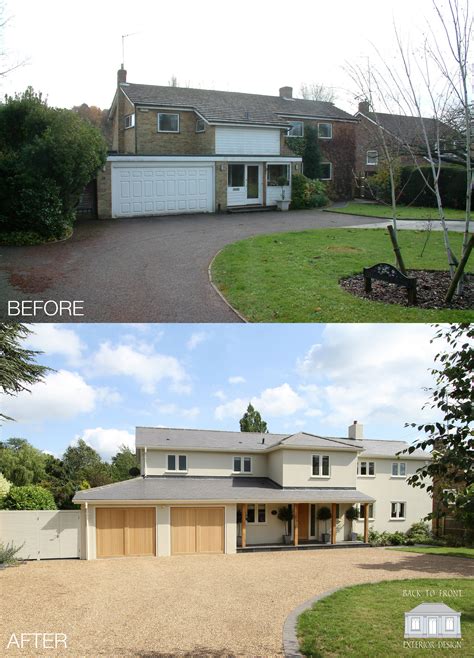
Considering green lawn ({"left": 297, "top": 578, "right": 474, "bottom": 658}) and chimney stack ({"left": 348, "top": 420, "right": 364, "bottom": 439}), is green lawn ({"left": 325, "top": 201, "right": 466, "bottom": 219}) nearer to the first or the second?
chimney stack ({"left": 348, "top": 420, "right": 364, "bottom": 439})

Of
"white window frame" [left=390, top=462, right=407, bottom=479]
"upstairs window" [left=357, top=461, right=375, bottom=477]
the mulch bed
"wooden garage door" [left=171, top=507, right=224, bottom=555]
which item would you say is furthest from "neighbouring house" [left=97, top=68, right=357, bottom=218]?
"white window frame" [left=390, top=462, right=407, bottom=479]

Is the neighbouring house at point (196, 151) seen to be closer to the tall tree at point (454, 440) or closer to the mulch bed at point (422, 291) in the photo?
the mulch bed at point (422, 291)

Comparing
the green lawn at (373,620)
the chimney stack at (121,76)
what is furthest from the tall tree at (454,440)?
the chimney stack at (121,76)

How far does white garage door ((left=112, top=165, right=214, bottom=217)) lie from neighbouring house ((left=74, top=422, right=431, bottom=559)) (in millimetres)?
8950

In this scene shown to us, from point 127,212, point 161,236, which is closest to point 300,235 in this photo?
point 161,236

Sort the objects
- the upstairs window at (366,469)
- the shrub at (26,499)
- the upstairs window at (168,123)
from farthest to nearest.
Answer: the upstairs window at (168,123), the upstairs window at (366,469), the shrub at (26,499)

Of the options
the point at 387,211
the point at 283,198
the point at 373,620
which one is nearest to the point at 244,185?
the point at 283,198

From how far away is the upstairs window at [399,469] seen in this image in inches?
1084

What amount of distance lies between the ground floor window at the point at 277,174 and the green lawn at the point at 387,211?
276cm

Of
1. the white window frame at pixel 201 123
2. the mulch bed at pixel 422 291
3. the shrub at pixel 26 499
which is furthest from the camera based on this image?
the white window frame at pixel 201 123

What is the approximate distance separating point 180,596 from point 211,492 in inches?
389

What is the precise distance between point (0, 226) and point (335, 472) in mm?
15556

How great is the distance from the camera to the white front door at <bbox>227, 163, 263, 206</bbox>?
92.9ft

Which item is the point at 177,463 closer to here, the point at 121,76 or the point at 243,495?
the point at 243,495
